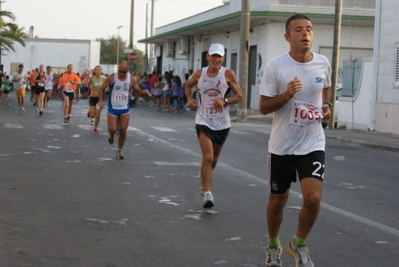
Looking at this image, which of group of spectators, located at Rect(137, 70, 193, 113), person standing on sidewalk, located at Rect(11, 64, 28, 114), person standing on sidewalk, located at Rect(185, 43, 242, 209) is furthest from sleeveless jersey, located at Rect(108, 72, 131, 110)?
group of spectators, located at Rect(137, 70, 193, 113)

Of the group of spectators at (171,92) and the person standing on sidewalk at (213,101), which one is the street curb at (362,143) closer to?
the person standing on sidewalk at (213,101)

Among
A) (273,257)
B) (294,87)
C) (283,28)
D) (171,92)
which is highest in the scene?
(283,28)

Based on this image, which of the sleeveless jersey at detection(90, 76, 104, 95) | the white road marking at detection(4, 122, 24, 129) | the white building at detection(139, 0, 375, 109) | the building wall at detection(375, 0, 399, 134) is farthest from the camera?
the white building at detection(139, 0, 375, 109)

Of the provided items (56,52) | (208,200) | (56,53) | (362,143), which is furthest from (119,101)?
(56,53)

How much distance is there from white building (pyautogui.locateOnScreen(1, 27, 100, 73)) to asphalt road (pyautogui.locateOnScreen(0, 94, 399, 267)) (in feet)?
217

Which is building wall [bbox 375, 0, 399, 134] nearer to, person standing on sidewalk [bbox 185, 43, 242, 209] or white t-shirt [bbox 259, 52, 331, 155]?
person standing on sidewalk [bbox 185, 43, 242, 209]

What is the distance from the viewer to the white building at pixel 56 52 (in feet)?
270

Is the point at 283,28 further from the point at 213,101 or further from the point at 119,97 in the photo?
the point at 213,101

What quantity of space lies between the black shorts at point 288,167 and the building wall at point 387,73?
18.1 m

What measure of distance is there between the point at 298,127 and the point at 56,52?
78030 millimetres

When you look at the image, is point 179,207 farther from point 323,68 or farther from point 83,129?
point 83,129

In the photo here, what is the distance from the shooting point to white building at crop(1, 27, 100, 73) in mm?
82250

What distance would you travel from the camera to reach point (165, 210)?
365 inches

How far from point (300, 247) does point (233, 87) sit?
4009mm
